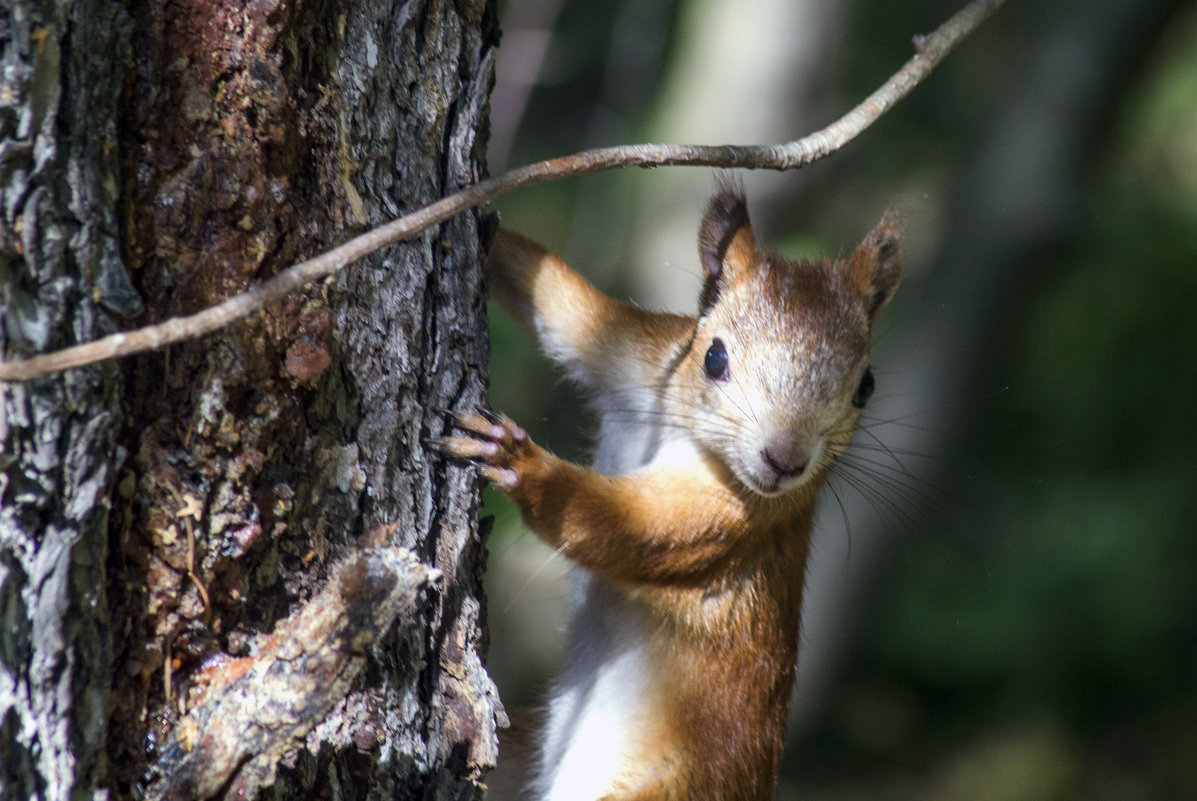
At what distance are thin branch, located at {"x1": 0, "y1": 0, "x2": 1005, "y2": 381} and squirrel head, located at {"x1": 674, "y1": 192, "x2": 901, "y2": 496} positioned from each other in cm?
55

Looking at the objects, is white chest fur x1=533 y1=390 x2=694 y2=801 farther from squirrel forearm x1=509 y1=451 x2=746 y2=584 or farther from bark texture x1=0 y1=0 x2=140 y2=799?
bark texture x1=0 y1=0 x2=140 y2=799

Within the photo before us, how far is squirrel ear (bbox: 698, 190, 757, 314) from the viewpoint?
2.42m

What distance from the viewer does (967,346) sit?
468 cm

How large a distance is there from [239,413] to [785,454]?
3.37ft

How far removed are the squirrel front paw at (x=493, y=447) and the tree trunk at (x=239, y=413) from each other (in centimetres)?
3

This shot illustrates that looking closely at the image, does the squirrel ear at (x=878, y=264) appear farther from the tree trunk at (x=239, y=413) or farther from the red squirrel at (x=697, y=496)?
the tree trunk at (x=239, y=413)

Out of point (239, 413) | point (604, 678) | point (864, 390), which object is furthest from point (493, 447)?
point (864, 390)

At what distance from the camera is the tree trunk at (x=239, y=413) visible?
111cm

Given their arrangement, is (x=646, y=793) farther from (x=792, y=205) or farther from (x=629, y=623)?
(x=792, y=205)

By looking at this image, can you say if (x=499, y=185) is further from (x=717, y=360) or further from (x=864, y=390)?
(x=864, y=390)

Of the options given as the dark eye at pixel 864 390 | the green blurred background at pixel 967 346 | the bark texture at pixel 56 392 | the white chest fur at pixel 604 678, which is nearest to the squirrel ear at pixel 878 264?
the dark eye at pixel 864 390

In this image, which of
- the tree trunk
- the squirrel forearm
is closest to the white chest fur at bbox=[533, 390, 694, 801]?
the squirrel forearm

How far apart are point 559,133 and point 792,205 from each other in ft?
9.65

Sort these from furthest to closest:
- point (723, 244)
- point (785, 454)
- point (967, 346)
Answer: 1. point (967, 346)
2. point (723, 244)
3. point (785, 454)
